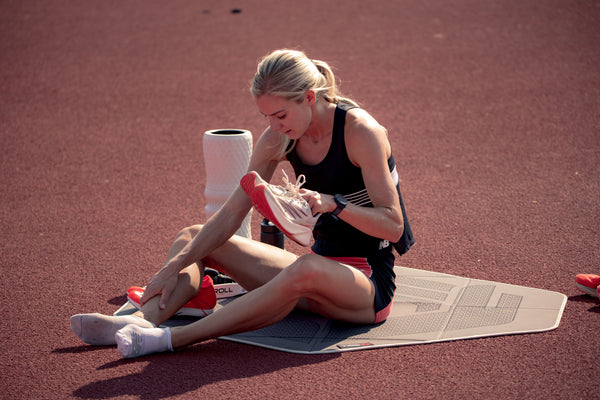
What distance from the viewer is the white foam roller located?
4098 millimetres

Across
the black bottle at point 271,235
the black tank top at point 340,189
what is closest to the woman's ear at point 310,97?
the black tank top at point 340,189

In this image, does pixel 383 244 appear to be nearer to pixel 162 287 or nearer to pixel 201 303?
pixel 201 303

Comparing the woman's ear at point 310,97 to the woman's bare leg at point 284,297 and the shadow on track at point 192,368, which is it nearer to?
the woman's bare leg at point 284,297

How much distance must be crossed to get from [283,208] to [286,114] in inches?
17.6

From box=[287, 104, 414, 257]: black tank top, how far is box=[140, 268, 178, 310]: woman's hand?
781mm

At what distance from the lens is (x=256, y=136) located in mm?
7000

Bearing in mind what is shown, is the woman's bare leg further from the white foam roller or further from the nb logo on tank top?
the white foam roller

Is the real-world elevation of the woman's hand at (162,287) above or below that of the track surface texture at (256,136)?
above

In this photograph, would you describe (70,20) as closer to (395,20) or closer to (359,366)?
(395,20)

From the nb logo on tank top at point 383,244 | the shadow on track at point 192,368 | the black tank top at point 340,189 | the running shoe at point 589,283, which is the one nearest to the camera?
the shadow on track at point 192,368

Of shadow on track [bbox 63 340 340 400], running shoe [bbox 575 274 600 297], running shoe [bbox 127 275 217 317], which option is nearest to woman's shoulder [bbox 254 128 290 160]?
running shoe [bbox 127 275 217 317]

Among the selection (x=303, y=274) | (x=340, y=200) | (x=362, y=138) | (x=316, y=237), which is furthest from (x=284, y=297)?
(x=362, y=138)

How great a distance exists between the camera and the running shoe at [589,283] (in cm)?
369

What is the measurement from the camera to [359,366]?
3.09 meters
